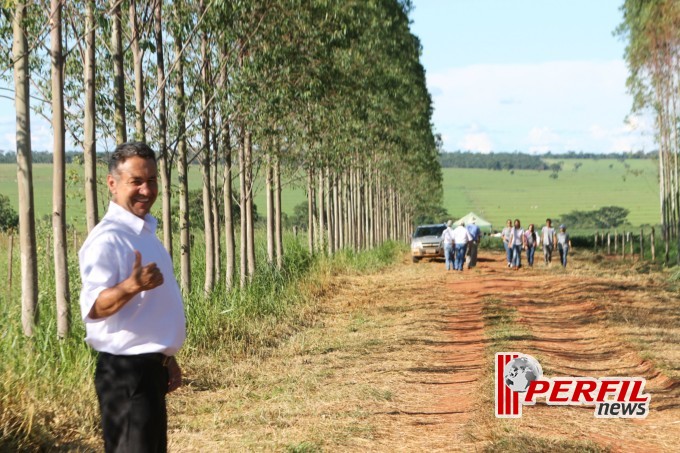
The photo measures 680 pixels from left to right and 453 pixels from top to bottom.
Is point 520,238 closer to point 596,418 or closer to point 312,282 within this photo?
point 312,282

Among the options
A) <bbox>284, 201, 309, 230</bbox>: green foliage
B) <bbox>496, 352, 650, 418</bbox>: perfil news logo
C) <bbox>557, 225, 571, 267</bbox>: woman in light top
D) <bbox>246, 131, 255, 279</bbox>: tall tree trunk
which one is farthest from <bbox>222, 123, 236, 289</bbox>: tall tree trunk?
<bbox>284, 201, 309, 230</bbox>: green foliage

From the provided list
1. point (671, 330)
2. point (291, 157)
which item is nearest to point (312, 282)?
point (291, 157)

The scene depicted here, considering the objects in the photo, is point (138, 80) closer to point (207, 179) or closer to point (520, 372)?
point (207, 179)

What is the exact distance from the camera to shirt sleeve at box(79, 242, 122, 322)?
4484mm

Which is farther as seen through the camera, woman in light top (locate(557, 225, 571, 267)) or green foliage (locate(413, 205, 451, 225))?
A: green foliage (locate(413, 205, 451, 225))

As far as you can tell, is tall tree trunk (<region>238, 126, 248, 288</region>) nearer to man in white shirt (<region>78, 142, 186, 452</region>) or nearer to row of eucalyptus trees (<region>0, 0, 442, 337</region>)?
row of eucalyptus trees (<region>0, 0, 442, 337</region>)

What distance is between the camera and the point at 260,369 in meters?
12.1

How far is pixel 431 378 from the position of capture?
11812 millimetres

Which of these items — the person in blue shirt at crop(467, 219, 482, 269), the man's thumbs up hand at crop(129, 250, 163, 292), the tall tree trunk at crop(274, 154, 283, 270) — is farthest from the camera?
the person in blue shirt at crop(467, 219, 482, 269)

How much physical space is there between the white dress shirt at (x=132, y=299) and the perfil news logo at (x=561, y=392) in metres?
3.68

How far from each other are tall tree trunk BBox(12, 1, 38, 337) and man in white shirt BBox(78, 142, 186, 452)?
5470 mm

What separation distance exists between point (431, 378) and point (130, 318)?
24.8ft

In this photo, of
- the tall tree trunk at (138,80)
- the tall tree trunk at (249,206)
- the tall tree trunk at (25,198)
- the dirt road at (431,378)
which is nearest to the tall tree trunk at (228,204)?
the tall tree trunk at (249,206)

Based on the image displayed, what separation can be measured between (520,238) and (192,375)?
84.9ft
